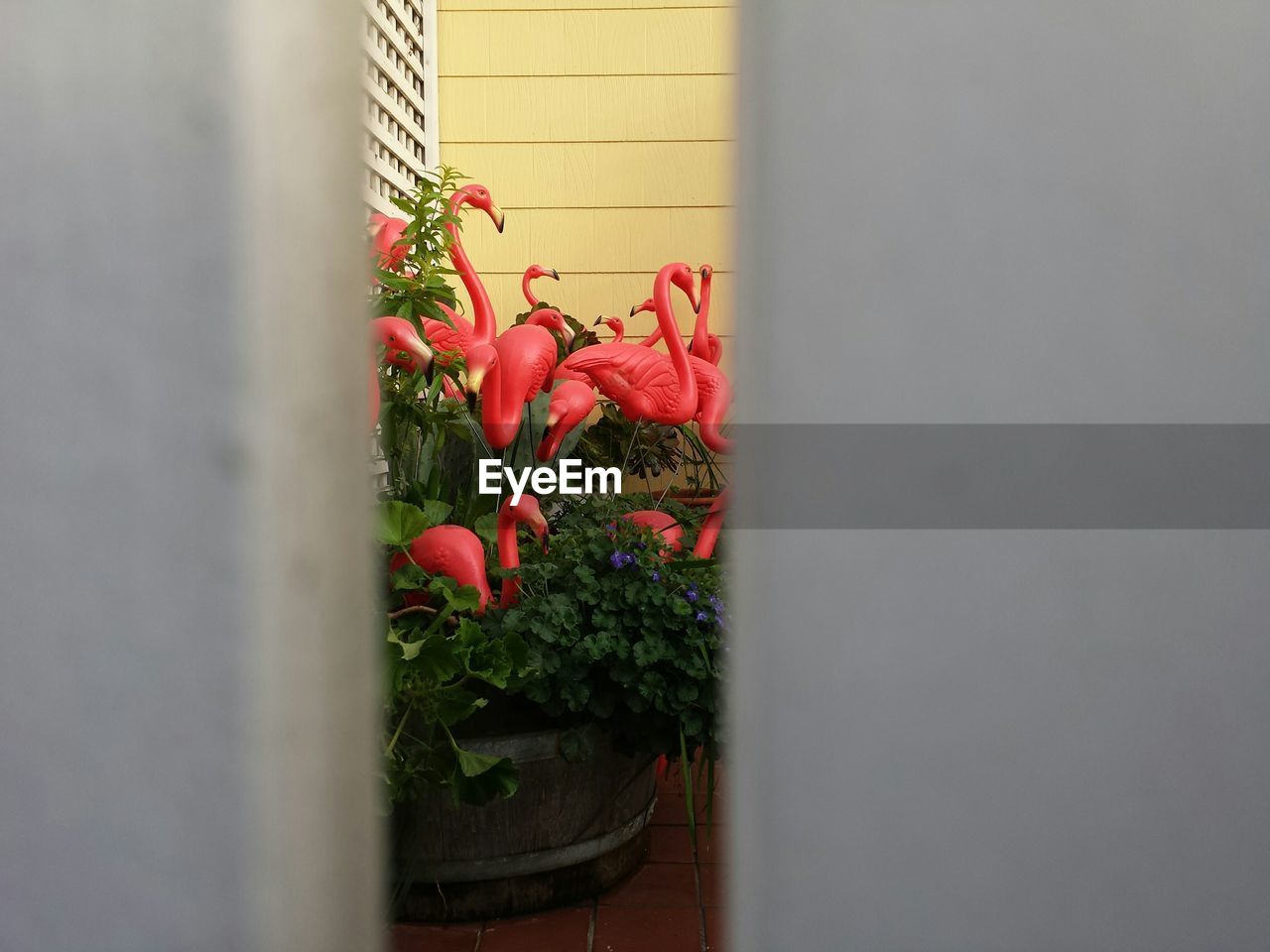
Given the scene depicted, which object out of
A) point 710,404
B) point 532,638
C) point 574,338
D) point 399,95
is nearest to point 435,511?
point 532,638

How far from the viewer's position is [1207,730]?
0.85ft

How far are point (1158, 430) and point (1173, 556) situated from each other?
0.10ft

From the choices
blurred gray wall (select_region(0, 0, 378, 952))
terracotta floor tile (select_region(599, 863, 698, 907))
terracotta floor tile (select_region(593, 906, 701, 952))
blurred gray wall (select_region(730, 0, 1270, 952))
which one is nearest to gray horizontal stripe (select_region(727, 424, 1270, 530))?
blurred gray wall (select_region(730, 0, 1270, 952))

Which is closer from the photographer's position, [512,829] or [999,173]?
[999,173]

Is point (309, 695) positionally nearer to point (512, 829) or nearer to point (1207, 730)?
point (1207, 730)

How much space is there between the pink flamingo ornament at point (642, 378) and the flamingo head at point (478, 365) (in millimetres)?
290

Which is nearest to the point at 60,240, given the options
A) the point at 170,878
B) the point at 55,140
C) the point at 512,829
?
the point at 55,140

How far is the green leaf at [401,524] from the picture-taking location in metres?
1.51

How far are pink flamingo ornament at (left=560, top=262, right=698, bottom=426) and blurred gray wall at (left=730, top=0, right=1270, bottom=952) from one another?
5.75 feet

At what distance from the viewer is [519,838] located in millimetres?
1484

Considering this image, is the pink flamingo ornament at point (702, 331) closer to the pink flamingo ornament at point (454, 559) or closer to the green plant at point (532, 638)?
the green plant at point (532, 638)

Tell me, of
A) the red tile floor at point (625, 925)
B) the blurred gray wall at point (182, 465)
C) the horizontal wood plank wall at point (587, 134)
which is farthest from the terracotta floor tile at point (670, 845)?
the blurred gray wall at point (182, 465)

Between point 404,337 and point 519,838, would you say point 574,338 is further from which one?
point 519,838

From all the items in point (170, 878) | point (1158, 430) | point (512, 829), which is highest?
point (1158, 430)
